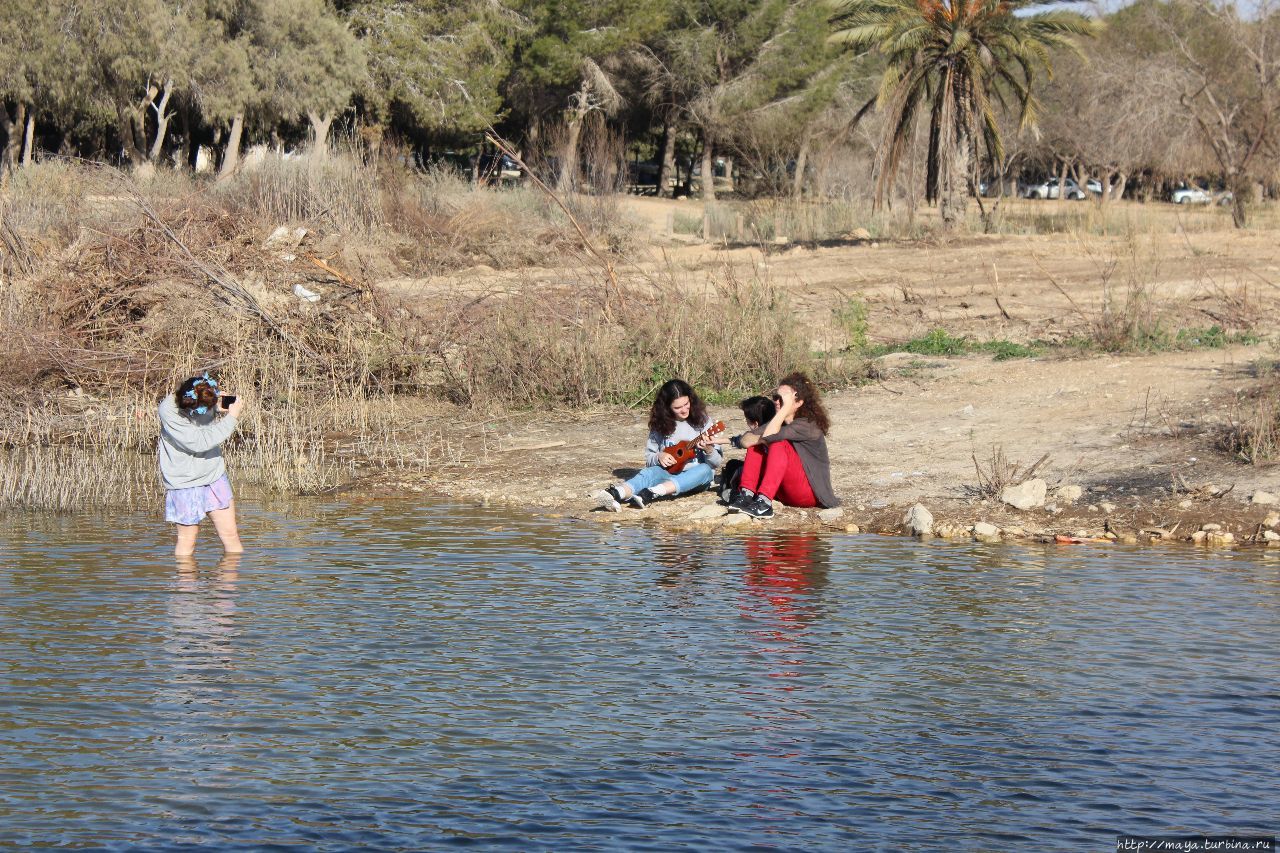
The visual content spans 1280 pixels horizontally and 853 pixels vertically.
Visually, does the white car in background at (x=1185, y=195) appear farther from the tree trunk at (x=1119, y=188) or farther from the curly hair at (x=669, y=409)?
the curly hair at (x=669, y=409)

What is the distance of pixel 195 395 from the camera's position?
8.51 m

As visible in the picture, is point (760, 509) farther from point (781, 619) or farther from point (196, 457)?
point (196, 457)

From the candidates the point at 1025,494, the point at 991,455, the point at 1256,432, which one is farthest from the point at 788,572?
the point at 1256,432

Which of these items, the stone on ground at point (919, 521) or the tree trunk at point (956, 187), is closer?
the stone on ground at point (919, 521)

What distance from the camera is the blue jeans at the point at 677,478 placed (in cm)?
1061

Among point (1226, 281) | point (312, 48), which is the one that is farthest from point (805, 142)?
point (1226, 281)

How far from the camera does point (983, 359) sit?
1485 centimetres

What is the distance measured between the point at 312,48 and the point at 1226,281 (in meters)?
23.4

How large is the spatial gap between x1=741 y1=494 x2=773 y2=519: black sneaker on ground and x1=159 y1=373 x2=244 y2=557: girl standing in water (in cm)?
343

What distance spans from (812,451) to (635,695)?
4141 millimetres

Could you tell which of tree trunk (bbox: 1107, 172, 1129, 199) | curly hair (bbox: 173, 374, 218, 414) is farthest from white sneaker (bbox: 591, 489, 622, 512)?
tree trunk (bbox: 1107, 172, 1129, 199)

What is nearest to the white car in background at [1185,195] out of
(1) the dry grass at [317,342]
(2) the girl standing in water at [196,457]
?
(1) the dry grass at [317,342]

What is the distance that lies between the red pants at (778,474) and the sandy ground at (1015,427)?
144 millimetres

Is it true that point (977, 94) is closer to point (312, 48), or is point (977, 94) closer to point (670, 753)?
point (312, 48)
